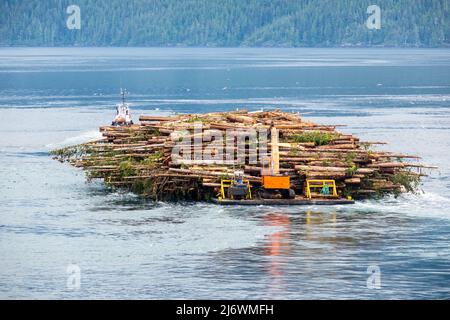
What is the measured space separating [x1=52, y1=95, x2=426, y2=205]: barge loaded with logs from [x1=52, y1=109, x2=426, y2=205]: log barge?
5 cm

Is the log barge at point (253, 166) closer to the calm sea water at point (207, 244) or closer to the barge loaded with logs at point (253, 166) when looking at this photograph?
the barge loaded with logs at point (253, 166)

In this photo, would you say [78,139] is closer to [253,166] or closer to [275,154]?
[253,166]

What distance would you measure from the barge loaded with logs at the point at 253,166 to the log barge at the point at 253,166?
0.17 feet

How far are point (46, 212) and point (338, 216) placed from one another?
621 inches

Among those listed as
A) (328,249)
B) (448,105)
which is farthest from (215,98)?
(328,249)

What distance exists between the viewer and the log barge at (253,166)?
6384 centimetres

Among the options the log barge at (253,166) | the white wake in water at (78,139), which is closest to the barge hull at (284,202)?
the log barge at (253,166)

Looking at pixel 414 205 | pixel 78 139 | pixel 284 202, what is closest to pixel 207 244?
pixel 284 202

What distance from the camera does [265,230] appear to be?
5741cm

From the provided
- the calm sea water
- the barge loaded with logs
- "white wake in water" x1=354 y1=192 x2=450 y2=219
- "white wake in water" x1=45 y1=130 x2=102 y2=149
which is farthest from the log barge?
"white wake in water" x1=45 y1=130 x2=102 y2=149

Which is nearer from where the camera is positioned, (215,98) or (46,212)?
(46,212)

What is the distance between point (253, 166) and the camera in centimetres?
6462
